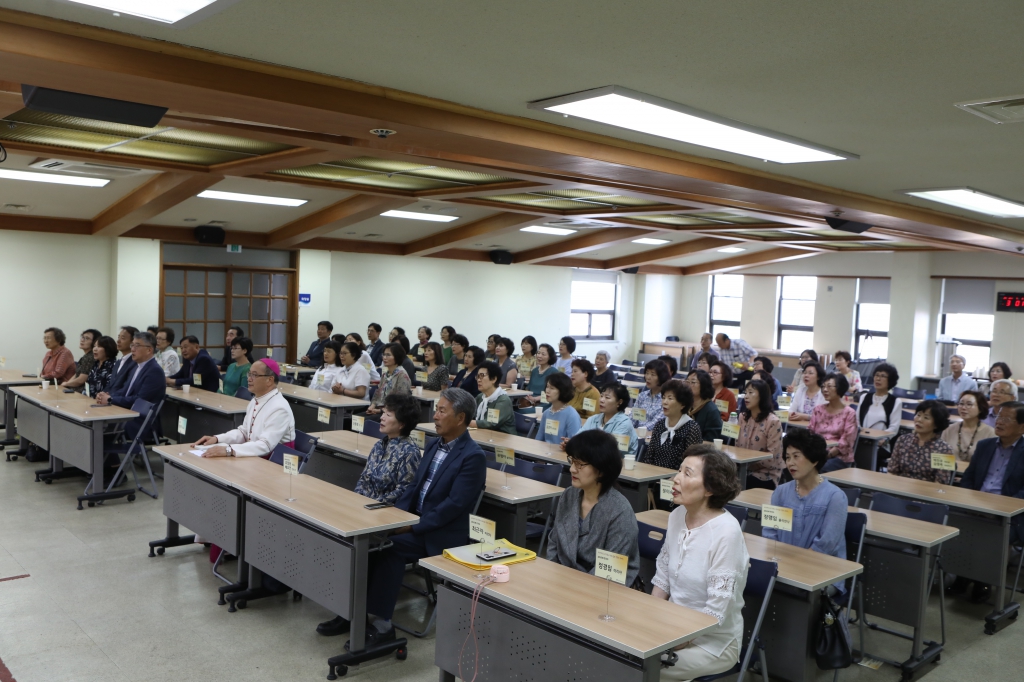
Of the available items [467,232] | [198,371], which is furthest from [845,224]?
[198,371]

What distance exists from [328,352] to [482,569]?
604cm

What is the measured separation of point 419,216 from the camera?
1139 cm

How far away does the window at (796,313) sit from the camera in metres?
15.5

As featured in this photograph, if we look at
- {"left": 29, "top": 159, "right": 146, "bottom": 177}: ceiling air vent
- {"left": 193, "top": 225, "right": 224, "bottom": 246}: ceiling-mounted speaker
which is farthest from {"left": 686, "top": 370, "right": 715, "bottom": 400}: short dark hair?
{"left": 193, "top": 225, "right": 224, "bottom": 246}: ceiling-mounted speaker

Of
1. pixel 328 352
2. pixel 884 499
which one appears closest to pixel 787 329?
pixel 328 352

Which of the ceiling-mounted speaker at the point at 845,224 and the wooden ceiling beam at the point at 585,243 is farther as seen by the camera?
the wooden ceiling beam at the point at 585,243

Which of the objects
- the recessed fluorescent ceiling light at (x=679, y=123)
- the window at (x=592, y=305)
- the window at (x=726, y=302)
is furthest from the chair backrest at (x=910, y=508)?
the window at (x=726, y=302)

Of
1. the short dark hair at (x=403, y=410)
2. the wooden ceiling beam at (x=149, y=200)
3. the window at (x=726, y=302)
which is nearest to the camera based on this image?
the short dark hair at (x=403, y=410)

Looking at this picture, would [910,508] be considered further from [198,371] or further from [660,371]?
[198,371]

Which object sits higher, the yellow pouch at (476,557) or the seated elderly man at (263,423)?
the seated elderly man at (263,423)

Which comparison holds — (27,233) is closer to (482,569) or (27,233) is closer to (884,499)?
(482,569)

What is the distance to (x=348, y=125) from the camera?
13.4ft

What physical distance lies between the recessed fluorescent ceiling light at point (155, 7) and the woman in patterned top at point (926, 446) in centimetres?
515

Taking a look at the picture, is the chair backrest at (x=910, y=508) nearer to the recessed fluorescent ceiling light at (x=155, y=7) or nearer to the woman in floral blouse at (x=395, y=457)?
the woman in floral blouse at (x=395, y=457)
